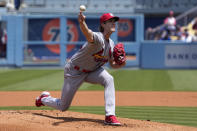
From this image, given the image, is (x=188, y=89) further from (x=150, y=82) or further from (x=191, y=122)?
(x=191, y=122)

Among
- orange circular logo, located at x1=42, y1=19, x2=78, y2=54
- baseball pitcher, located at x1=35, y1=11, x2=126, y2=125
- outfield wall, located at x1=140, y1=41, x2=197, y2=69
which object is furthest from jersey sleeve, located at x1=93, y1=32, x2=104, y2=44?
orange circular logo, located at x1=42, y1=19, x2=78, y2=54

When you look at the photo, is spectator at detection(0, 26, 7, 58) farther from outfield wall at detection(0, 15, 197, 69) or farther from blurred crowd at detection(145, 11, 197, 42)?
blurred crowd at detection(145, 11, 197, 42)

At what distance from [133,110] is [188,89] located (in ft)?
13.2

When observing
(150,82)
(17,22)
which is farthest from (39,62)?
(150,82)

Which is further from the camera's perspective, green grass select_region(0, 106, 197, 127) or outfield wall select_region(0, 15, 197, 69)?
outfield wall select_region(0, 15, 197, 69)

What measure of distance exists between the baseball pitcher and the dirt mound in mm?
238

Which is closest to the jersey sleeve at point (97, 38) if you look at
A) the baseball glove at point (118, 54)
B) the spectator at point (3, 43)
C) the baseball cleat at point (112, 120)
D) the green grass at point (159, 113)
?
the baseball glove at point (118, 54)

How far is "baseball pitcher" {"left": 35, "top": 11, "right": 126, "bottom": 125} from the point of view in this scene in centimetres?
547

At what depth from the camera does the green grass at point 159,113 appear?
6474 mm

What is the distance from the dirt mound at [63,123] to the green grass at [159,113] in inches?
23.6

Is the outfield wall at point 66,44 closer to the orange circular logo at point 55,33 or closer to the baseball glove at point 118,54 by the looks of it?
the orange circular logo at point 55,33

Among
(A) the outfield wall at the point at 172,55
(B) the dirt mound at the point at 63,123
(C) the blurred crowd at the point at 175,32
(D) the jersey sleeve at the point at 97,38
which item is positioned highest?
(D) the jersey sleeve at the point at 97,38

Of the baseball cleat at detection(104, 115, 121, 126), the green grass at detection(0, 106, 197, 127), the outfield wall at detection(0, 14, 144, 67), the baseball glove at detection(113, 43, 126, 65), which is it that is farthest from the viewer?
the outfield wall at detection(0, 14, 144, 67)

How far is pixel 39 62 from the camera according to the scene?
19562 millimetres
